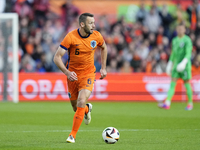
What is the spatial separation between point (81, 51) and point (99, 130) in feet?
6.52

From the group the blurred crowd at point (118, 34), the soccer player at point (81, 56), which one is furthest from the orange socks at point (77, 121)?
the blurred crowd at point (118, 34)

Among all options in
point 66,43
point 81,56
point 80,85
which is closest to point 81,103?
point 80,85

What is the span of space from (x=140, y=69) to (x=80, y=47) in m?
10.4

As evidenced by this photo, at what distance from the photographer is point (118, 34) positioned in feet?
59.3

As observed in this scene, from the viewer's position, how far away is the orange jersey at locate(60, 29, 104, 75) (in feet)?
23.2

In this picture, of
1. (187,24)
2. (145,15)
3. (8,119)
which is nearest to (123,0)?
(145,15)

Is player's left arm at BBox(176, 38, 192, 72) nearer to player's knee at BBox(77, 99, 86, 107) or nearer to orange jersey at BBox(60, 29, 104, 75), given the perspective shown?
orange jersey at BBox(60, 29, 104, 75)

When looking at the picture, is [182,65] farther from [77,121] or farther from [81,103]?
[77,121]

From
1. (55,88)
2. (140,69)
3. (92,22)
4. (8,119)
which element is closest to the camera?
(92,22)

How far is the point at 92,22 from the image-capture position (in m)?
7.03

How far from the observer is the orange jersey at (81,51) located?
7.08m

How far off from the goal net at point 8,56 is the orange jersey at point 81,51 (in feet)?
28.4

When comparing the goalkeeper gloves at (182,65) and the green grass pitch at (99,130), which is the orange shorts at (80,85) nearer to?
the green grass pitch at (99,130)

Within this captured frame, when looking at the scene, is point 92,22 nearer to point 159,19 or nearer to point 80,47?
point 80,47
